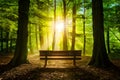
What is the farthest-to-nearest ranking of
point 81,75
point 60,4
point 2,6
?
point 60,4, point 2,6, point 81,75

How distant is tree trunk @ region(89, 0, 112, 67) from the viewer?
11.5 meters

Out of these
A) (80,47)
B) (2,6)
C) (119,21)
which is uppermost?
(2,6)

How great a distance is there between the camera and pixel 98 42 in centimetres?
1177

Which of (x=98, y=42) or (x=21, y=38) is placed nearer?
(x=98, y=42)

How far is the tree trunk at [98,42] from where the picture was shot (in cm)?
1152

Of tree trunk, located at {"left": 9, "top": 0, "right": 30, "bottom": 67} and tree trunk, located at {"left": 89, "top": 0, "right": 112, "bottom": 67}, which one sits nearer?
tree trunk, located at {"left": 89, "top": 0, "right": 112, "bottom": 67}

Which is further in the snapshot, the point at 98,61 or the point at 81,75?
the point at 98,61

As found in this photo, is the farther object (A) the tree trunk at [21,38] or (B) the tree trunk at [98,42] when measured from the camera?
(A) the tree trunk at [21,38]

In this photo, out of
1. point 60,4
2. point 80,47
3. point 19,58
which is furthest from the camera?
point 80,47

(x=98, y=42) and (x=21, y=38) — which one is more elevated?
(x=21, y=38)

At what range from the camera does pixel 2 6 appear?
64.3 feet

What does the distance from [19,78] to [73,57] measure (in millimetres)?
4904

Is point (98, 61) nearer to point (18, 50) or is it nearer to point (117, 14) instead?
point (18, 50)

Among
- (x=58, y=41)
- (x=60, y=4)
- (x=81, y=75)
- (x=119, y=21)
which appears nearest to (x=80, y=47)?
(x=58, y=41)
